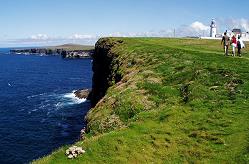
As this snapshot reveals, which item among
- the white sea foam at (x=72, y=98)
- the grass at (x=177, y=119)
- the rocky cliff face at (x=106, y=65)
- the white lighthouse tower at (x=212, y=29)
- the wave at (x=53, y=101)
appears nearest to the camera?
the grass at (x=177, y=119)

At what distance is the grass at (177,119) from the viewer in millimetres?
22062

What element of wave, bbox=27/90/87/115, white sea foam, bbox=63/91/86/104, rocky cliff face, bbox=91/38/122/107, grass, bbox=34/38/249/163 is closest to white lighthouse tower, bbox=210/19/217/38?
wave, bbox=27/90/87/115

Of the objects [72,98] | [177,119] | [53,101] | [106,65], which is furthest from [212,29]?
[177,119]

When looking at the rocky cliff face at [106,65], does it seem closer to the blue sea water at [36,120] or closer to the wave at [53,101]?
the blue sea water at [36,120]

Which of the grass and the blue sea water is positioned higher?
the grass

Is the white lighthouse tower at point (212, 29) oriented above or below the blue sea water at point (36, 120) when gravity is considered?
above

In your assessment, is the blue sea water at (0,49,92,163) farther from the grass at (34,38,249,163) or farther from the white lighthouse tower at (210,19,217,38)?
the white lighthouse tower at (210,19,217,38)

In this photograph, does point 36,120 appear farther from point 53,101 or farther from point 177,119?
point 177,119

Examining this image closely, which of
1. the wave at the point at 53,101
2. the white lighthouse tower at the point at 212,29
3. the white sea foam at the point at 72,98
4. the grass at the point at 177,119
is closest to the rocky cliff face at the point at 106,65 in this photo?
the wave at the point at 53,101

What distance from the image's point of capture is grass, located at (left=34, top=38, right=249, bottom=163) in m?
22.1

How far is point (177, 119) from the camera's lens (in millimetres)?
26281

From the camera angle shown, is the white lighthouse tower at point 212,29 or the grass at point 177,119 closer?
A: the grass at point 177,119

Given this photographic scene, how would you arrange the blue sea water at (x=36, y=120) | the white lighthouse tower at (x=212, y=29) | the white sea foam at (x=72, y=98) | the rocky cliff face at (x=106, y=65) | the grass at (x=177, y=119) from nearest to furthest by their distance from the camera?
the grass at (x=177, y=119), the rocky cliff face at (x=106, y=65), the blue sea water at (x=36, y=120), the white sea foam at (x=72, y=98), the white lighthouse tower at (x=212, y=29)

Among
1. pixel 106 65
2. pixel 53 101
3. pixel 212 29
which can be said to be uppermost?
pixel 212 29
